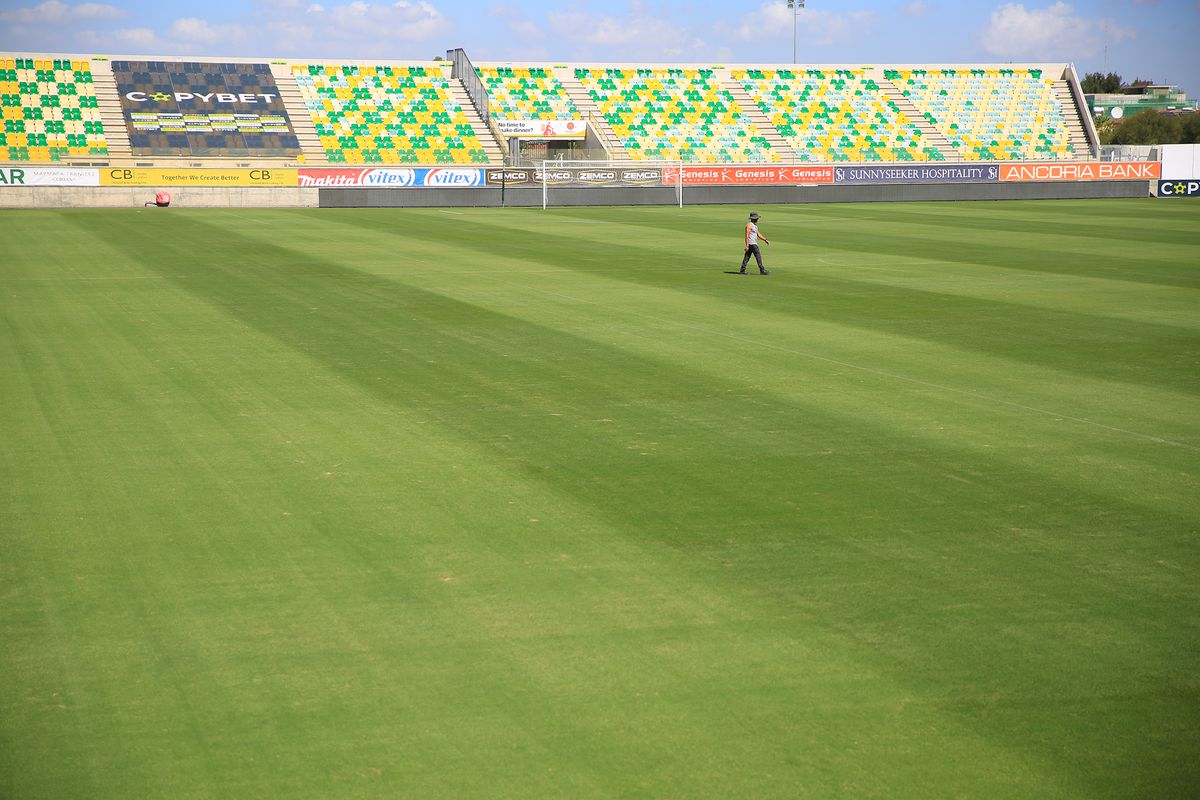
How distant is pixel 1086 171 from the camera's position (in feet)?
203

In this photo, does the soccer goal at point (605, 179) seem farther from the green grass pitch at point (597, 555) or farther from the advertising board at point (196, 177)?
the green grass pitch at point (597, 555)

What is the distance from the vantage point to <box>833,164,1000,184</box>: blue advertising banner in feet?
193

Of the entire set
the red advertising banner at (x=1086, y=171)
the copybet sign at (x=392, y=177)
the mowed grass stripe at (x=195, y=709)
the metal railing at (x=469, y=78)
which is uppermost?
the metal railing at (x=469, y=78)

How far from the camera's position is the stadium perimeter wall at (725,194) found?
2020 inches

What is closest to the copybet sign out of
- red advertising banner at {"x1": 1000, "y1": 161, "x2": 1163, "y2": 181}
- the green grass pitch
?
red advertising banner at {"x1": 1000, "y1": 161, "x2": 1163, "y2": 181}

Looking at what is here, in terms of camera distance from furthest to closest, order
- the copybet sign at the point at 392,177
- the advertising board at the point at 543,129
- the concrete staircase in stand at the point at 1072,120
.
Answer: the concrete staircase in stand at the point at 1072,120, the advertising board at the point at 543,129, the copybet sign at the point at 392,177

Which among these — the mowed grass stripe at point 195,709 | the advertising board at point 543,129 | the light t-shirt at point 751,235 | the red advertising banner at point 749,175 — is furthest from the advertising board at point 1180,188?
the mowed grass stripe at point 195,709

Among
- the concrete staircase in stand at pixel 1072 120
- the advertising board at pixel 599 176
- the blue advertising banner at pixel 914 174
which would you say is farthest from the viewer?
the concrete staircase in stand at pixel 1072 120

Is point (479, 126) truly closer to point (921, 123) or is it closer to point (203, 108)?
point (203, 108)

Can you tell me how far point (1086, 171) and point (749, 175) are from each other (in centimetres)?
1651

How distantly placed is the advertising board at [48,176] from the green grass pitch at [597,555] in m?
30.7

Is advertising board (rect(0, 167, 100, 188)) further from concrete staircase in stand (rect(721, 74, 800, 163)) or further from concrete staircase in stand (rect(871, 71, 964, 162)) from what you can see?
concrete staircase in stand (rect(871, 71, 964, 162))

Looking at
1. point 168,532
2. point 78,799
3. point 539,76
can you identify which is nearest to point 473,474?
point 168,532

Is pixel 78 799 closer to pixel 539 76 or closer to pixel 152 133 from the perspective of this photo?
pixel 152 133
